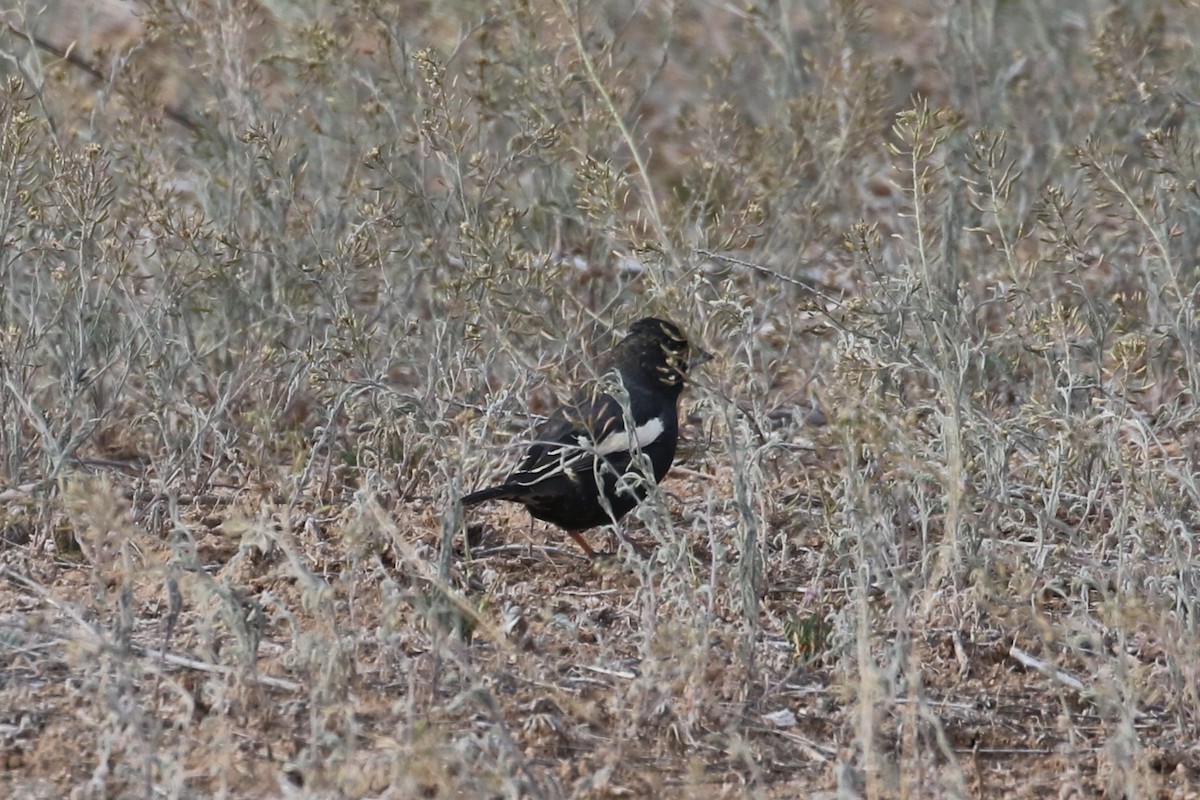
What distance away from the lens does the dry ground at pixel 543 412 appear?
3.66m

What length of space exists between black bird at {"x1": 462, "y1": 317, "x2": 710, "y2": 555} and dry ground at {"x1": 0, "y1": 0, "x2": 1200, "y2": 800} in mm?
120

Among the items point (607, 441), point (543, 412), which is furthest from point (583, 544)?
point (543, 412)

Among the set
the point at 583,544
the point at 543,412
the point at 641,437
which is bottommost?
the point at 543,412

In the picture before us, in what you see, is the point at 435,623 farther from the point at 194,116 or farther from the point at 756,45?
the point at 756,45

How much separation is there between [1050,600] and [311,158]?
342 centimetres

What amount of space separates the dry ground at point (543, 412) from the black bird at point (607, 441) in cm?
12

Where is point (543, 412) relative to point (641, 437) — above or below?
below

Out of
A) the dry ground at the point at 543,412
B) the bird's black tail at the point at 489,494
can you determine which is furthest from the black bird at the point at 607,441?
the dry ground at the point at 543,412

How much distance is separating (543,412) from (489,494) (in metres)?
1.40

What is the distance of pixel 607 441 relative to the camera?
5188 mm

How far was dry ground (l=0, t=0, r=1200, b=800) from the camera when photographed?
3658 millimetres

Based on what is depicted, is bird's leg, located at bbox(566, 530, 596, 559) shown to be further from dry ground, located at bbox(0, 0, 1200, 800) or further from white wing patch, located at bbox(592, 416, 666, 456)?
white wing patch, located at bbox(592, 416, 666, 456)

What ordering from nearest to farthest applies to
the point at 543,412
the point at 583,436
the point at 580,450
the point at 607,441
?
the point at 583,436, the point at 580,450, the point at 607,441, the point at 543,412

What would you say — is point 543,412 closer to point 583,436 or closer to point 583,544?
point 583,544
